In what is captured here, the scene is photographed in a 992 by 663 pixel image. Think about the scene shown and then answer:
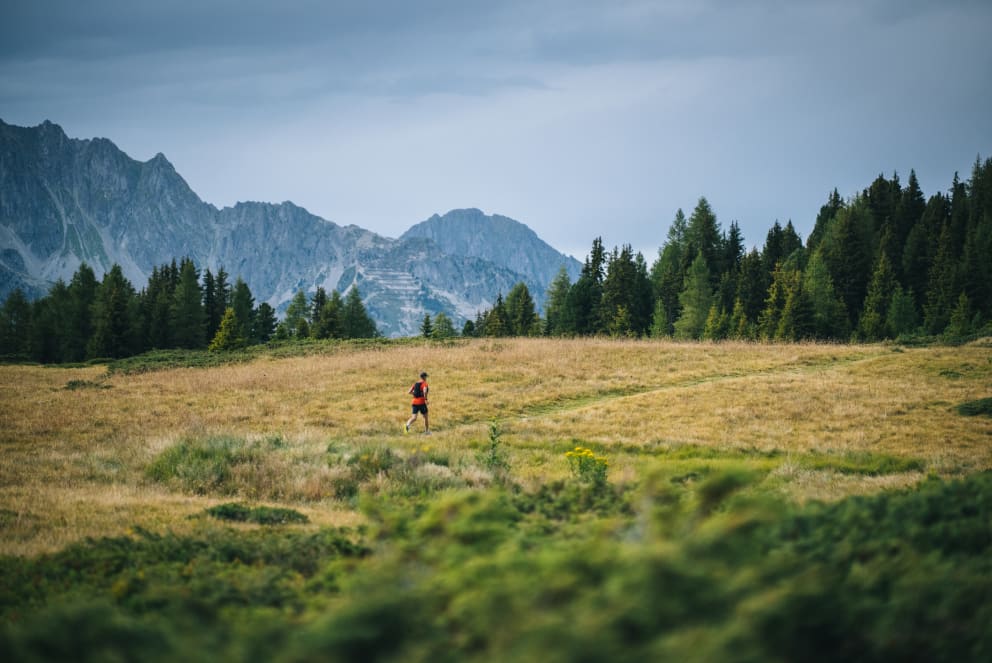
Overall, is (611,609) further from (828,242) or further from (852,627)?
(828,242)

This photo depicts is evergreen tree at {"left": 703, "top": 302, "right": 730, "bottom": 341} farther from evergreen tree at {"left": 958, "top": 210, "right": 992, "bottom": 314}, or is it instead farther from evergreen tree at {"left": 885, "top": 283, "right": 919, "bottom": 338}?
evergreen tree at {"left": 958, "top": 210, "right": 992, "bottom": 314}

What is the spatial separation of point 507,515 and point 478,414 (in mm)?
14815

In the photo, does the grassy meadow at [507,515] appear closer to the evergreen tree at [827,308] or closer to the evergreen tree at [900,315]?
the evergreen tree at [827,308]

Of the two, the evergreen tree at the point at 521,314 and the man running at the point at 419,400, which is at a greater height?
the evergreen tree at the point at 521,314

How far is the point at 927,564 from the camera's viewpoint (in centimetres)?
423

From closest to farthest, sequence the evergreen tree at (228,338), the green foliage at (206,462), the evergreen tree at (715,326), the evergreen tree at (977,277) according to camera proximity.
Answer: the green foliage at (206,462), the evergreen tree at (977,277), the evergreen tree at (228,338), the evergreen tree at (715,326)

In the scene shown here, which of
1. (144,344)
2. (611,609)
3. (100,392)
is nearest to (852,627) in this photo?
(611,609)

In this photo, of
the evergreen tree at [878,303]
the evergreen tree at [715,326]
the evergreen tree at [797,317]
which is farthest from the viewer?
the evergreen tree at [715,326]

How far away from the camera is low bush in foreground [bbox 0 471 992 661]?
281 centimetres

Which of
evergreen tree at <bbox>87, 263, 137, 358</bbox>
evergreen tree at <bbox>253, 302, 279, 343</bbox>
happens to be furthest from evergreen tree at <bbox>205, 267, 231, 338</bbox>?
evergreen tree at <bbox>87, 263, 137, 358</bbox>

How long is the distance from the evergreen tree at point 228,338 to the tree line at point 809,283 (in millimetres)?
36583

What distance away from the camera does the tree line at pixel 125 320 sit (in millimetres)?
64188

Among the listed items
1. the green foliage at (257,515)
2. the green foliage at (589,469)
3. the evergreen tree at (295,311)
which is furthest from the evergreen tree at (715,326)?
the evergreen tree at (295,311)

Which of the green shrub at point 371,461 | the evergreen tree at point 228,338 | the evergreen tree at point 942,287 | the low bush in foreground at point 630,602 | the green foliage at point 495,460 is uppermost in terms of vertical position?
the evergreen tree at point 942,287
